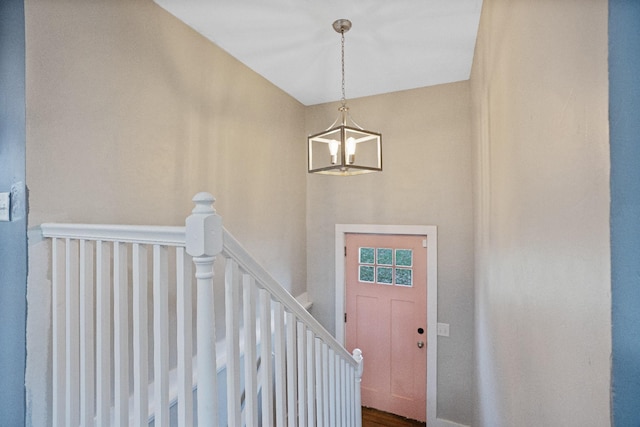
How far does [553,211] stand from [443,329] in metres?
2.58

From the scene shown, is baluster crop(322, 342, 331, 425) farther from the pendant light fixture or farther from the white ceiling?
the white ceiling

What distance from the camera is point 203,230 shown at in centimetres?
80

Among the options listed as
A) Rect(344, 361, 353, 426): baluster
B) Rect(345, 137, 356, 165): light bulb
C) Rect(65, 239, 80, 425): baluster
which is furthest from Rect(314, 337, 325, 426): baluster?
Rect(345, 137, 356, 165): light bulb

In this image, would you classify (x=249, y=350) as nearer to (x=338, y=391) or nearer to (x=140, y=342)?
(x=140, y=342)

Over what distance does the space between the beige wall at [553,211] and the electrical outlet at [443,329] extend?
161 centimetres

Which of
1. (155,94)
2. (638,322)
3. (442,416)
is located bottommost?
(442,416)

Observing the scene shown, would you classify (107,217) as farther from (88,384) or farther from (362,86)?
(362,86)

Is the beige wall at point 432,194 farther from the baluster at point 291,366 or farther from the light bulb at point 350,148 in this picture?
the baluster at point 291,366

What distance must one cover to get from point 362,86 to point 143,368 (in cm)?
290

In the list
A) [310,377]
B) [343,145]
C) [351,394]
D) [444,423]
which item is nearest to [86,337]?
[310,377]

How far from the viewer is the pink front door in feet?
10.2

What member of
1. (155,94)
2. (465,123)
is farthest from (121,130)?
(465,123)

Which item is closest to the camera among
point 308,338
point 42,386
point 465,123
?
point 42,386

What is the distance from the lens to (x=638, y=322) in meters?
0.43
